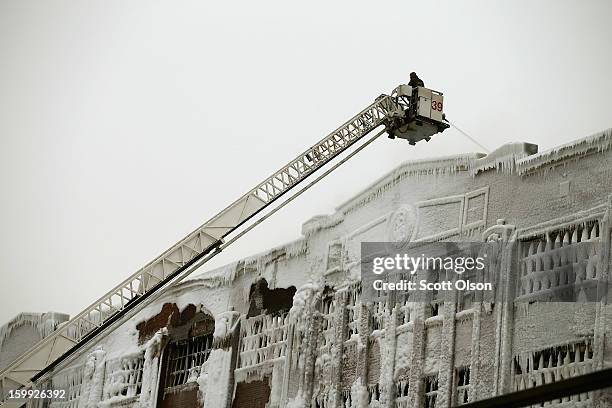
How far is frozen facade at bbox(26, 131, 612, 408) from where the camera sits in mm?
14445

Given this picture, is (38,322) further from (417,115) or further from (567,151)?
(567,151)

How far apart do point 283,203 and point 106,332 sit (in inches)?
176

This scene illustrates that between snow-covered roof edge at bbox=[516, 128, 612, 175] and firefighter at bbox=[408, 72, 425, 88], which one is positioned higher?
firefighter at bbox=[408, 72, 425, 88]

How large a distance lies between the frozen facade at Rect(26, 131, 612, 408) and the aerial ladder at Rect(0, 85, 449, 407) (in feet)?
2.77

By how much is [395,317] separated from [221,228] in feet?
13.6

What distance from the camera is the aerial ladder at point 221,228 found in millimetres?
18547

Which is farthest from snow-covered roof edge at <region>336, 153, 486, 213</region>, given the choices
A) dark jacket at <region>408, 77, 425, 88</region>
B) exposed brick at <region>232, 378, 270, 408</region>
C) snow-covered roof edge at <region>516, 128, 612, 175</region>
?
exposed brick at <region>232, 378, 270, 408</region>

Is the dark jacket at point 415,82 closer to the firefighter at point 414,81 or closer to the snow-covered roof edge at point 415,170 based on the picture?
the firefighter at point 414,81

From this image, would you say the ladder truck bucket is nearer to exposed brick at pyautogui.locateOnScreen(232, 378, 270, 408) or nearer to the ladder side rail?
the ladder side rail

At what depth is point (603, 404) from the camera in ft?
44.6

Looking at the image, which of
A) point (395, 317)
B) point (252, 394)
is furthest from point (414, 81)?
A: point (252, 394)

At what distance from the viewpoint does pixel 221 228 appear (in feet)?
64.3

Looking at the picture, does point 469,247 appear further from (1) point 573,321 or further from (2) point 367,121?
(2) point 367,121

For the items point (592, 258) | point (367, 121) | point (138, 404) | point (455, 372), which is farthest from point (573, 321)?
point (138, 404)
